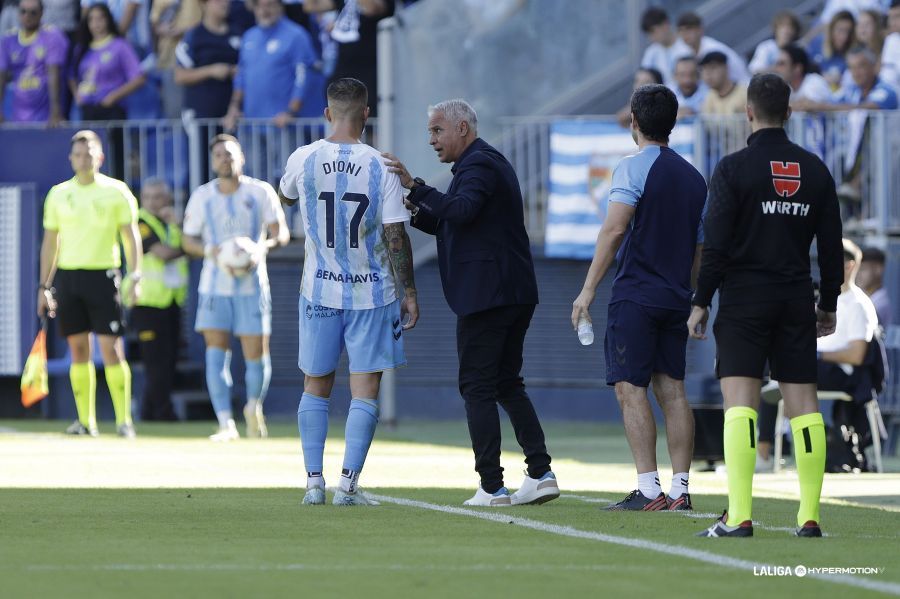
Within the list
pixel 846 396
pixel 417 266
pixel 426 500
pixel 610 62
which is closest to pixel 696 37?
pixel 610 62

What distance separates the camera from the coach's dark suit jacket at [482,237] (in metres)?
9.28

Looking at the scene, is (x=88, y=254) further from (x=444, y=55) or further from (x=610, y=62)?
(x=610, y=62)

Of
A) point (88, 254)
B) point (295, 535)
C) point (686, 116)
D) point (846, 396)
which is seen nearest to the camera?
point (295, 535)

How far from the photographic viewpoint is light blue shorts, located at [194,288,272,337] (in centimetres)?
1591

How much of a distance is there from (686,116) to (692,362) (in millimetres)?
2482

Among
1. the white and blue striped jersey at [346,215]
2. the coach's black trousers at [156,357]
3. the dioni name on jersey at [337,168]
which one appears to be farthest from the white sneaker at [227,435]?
the dioni name on jersey at [337,168]

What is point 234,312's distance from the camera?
52.4ft

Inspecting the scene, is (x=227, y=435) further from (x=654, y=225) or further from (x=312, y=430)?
(x=654, y=225)

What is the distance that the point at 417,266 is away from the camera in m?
19.3

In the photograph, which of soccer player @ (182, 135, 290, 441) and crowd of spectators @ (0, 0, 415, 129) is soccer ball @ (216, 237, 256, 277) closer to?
soccer player @ (182, 135, 290, 441)

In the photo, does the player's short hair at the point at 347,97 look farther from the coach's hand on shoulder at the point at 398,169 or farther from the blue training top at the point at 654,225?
the blue training top at the point at 654,225

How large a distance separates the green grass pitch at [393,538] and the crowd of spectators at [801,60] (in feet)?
18.7

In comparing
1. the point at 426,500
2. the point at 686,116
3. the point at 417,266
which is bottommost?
the point at 426,500

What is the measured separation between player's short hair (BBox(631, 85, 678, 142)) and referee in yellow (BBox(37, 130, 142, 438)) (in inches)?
288
